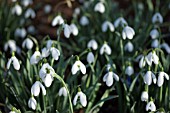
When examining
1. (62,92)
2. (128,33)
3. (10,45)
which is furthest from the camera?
(10,45)

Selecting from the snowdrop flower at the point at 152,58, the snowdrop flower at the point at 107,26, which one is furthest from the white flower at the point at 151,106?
the snowdrop flower at the point at 107,26

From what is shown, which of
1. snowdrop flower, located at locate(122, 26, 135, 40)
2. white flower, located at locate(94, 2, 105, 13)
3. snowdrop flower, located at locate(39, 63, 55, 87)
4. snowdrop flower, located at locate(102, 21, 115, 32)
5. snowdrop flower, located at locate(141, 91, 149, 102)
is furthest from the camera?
white flower, located at locate(94, 2, 105, 13)

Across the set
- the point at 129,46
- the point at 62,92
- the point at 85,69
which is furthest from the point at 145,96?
the point at 129,46

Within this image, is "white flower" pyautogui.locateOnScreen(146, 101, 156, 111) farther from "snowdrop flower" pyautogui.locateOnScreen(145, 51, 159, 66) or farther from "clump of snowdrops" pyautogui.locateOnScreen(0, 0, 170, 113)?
"snowdrop flower" pyautogui.locateOnScreen(145, 51, 159, 66)

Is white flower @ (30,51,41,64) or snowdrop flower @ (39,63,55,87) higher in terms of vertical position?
white flower @ (30,51,41,64)

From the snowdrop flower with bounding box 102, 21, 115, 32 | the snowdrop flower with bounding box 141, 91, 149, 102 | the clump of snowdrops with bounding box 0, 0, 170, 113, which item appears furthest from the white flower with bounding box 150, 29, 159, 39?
the snowdrop flower with bounding box 141, 91, 149, 102

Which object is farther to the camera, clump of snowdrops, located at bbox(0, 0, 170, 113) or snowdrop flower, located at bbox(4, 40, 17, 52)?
snowdrop flower, located at bbox(4, 40, 17, 52)

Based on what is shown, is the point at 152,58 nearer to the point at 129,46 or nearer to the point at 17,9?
the point at 129,46

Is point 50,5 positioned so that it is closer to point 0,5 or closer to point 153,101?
point 0,5
